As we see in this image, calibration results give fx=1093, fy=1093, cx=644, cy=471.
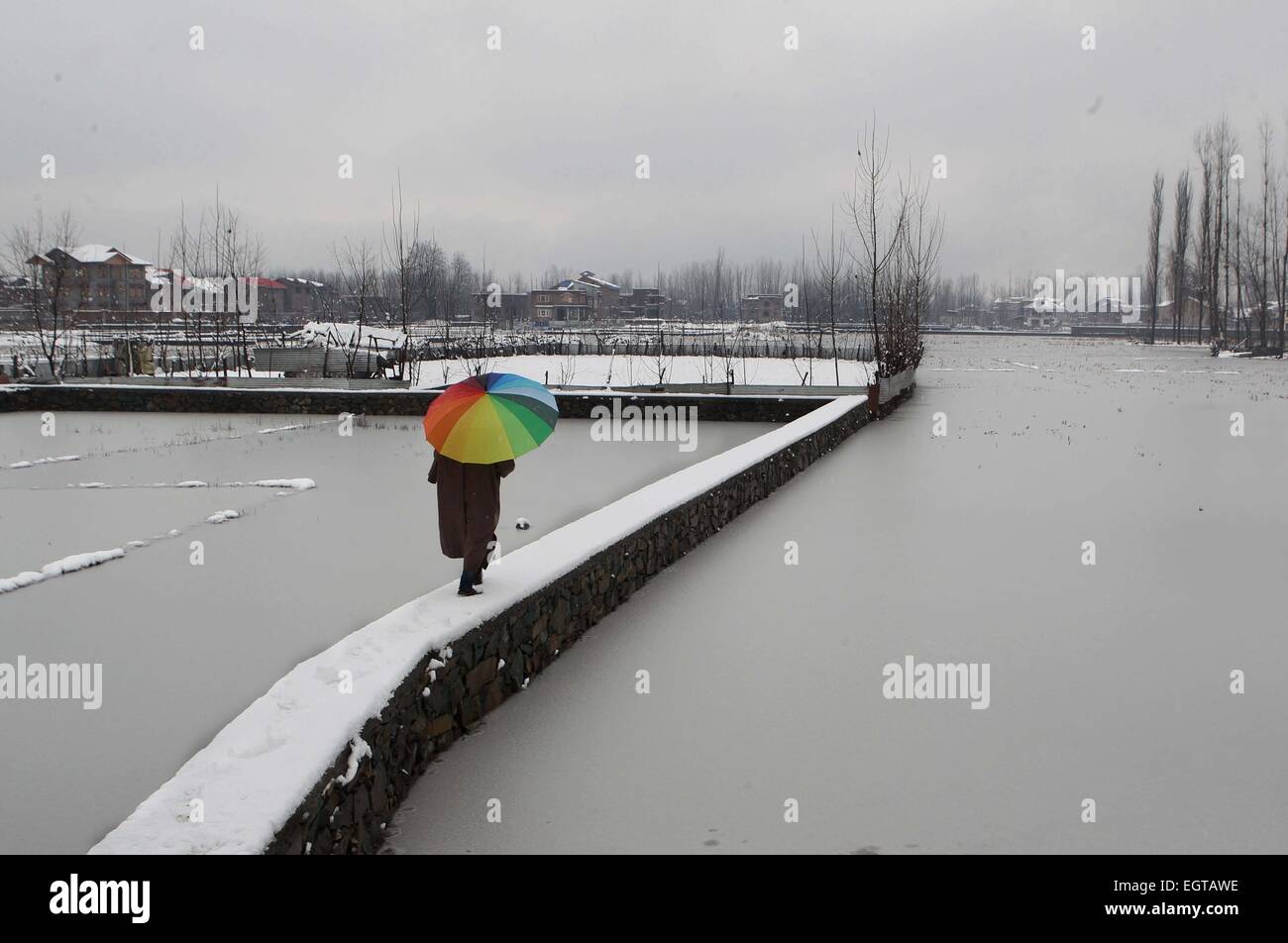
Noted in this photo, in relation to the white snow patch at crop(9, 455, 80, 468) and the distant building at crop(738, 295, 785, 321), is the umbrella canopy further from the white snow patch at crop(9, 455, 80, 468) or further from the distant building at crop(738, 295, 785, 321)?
the distant building at crop(738, 295, 785, 321)

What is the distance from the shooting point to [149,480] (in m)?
12.7

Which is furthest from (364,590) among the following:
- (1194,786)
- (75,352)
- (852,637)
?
(75,352)

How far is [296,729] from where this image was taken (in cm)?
380

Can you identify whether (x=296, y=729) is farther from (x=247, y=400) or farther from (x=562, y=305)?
(x=562, y=305)

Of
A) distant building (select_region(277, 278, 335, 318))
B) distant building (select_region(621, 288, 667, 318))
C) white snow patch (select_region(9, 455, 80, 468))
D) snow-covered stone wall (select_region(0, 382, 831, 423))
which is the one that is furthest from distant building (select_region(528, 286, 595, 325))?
white snow patch (select_region(9, 455, 80, 468))

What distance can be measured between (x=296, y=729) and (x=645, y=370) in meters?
33.0

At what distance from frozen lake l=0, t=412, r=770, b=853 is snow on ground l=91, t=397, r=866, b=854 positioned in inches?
29.1

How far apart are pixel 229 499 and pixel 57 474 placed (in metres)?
3.22

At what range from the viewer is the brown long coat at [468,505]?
5566 millimetres

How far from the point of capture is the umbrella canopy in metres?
5.37

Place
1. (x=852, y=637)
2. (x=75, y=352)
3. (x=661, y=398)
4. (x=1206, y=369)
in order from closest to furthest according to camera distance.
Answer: (x=852, y=637)
(x=661, y=398)
(x=75, y=352)
(x=1206, y=369)

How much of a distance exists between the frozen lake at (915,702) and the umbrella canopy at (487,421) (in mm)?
1273

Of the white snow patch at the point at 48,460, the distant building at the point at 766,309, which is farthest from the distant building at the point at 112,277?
the distant building at the point at 766,309
